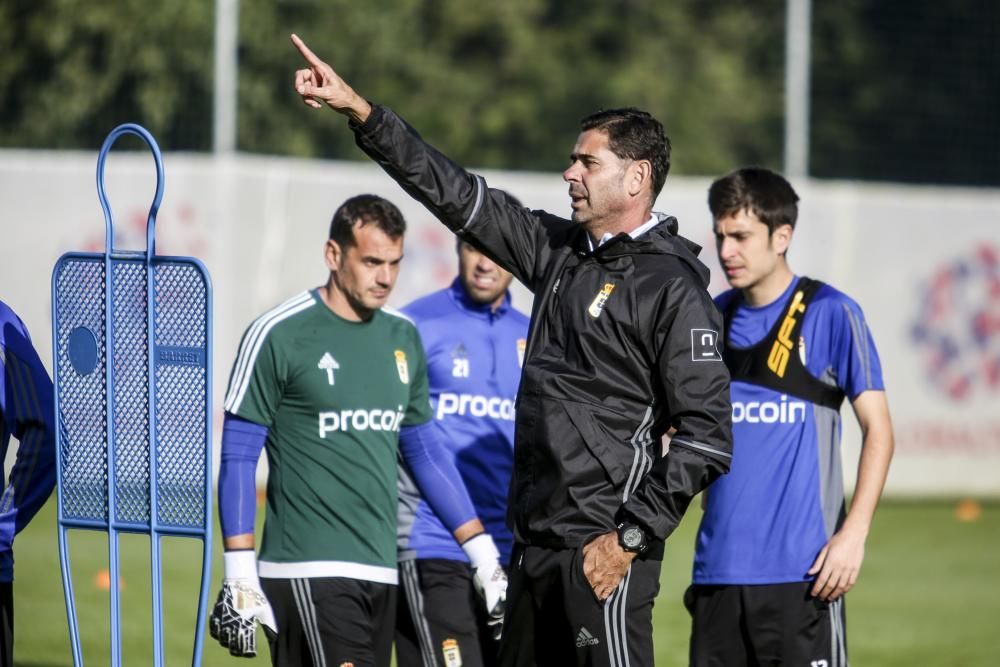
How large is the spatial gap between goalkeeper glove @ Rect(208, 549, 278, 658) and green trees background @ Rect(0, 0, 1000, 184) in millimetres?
9008

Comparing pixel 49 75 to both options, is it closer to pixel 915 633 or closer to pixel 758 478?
pixel 915 633

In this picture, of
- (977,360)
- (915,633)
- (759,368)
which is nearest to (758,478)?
(759,368)

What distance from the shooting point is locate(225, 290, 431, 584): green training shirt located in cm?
546

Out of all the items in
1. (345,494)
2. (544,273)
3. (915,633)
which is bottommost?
(915,633)

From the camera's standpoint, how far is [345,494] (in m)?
5.55

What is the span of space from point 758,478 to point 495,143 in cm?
1683

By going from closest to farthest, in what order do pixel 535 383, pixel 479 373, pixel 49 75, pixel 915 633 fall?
pixel 535 383 < pixel 479 373 < pixel 915 633 < pixel 49 75

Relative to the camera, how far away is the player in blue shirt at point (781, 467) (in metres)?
5.41

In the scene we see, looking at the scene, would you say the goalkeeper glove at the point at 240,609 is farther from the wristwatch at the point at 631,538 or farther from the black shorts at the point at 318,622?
the wristwatch at the point at 631,538

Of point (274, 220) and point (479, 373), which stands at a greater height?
point (274, 220)

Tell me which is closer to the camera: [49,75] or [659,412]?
[659,412]

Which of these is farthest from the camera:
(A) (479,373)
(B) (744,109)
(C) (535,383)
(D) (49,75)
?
(B) (744,109)

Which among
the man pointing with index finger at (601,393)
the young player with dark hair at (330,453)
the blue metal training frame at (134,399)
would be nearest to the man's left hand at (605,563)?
the man pointing with index finger at (601,393)

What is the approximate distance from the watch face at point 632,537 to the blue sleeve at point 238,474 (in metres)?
1.51
